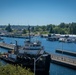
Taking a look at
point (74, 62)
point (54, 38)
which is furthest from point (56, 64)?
point (54, 38)

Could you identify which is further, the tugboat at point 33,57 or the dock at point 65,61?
the dock at point 65,61

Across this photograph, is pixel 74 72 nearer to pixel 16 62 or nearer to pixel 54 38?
pixel 16 62

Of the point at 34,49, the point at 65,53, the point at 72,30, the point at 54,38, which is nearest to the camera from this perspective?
the point at 34,49

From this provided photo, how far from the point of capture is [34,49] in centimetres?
4681

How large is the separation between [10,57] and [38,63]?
10.8 meters

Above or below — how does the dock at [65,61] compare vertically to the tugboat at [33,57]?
below

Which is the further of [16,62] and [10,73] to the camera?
[16,62]

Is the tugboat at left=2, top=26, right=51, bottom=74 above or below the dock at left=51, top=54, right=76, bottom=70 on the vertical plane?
above

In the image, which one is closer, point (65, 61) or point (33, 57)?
point (33, 57)

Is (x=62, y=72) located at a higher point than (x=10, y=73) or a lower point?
lower

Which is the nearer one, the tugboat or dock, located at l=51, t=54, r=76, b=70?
the tugboat

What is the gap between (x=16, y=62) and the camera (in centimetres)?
4828

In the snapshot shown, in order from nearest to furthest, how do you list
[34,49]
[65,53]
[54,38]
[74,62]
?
[34,49]
[74,62]
[65,53]
[54,38]

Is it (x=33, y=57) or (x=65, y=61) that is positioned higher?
(x=33, y=57)
